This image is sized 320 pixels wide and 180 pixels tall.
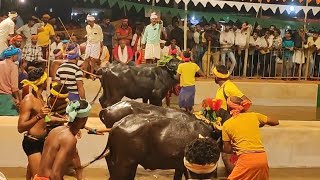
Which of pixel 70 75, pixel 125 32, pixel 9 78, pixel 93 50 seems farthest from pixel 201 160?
pixel 125 32

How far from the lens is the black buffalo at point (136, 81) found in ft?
44.1

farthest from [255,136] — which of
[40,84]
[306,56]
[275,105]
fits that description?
[306,56]

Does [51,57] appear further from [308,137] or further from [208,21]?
[308,137]

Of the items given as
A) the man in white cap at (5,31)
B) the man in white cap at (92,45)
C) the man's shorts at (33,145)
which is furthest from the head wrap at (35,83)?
the man in white cap at (92,45)

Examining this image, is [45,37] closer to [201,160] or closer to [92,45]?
[92,45]

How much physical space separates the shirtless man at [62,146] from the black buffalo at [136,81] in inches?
286

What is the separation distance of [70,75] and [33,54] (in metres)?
5.80

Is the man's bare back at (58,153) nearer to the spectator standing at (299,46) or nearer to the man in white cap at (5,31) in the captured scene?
the man in white cap at (5,31)

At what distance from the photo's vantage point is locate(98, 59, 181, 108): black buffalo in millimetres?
13445

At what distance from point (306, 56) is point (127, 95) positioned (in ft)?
27.7

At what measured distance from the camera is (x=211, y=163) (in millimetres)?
4125

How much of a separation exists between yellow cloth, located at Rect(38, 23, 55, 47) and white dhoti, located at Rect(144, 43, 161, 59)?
9.64 feet

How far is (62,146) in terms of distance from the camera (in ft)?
19.5

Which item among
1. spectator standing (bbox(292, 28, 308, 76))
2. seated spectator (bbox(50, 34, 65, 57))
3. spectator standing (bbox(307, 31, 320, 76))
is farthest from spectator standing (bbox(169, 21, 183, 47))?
spectator standing (bbox(307, 31, 320, 76))
